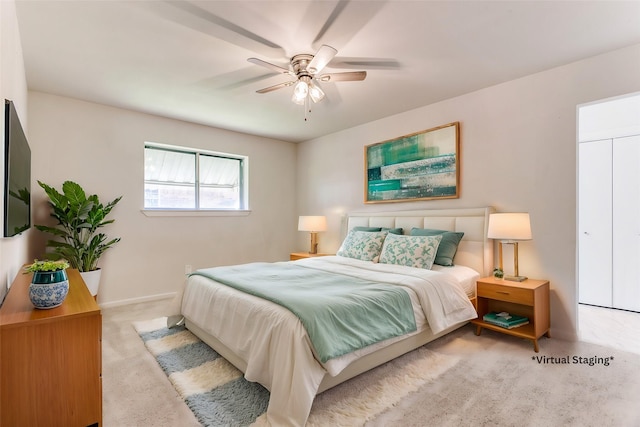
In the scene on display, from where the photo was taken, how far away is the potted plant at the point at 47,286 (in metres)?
1.47

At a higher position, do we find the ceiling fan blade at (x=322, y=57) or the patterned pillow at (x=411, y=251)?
the ceiling fan blade at (x=322, y=57)

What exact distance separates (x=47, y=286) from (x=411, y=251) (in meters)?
2.80

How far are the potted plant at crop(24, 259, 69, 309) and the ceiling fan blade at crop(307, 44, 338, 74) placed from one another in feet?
6.50

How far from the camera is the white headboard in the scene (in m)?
3.21

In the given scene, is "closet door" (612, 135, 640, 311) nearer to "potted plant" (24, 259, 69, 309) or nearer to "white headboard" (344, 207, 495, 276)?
"white headboard" (344, 207, 495, 276)

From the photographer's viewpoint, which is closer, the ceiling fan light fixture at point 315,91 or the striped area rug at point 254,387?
the striped area rug at point 254,387

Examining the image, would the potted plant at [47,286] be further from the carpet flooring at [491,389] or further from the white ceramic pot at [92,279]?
the white ceramic pot at [92,279]

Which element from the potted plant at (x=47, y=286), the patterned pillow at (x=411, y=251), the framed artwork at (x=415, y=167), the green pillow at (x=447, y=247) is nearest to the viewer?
the potted plant at (x=47, y=286)

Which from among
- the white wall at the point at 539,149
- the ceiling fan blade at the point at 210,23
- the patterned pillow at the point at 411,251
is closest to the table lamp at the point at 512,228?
the white wall at the point at 539,149

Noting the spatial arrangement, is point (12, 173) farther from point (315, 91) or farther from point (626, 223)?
point (626, 223)

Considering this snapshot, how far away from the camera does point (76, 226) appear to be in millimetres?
3455

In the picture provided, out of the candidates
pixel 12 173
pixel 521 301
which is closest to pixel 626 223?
pixel 521 301

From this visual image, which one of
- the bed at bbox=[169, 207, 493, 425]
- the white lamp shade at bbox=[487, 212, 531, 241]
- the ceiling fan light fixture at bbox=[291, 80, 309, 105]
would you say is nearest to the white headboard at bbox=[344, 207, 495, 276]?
the bed at bbox=[169, 207, 493, 425]

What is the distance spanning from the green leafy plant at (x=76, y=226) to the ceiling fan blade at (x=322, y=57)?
289cm
